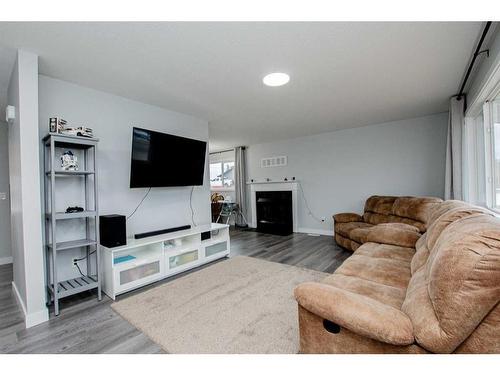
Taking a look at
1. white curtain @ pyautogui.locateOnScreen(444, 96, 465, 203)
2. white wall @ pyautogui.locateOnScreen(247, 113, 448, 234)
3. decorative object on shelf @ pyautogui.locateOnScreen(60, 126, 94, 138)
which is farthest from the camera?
white wall @ pyautogui.locateOnScreen(247, 113, 448, 234)

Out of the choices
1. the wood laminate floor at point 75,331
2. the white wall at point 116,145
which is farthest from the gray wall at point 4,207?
the white wall at point 116,145

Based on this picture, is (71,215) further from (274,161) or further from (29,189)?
(274,161)

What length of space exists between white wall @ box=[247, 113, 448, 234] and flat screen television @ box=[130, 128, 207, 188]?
2.81 m

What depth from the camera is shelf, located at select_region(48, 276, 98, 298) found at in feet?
6.96

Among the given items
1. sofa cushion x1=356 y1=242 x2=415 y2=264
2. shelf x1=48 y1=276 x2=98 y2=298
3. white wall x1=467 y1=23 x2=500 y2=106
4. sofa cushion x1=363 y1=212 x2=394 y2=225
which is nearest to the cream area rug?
shelf x1=48 y1=276 x2=98 y2=298

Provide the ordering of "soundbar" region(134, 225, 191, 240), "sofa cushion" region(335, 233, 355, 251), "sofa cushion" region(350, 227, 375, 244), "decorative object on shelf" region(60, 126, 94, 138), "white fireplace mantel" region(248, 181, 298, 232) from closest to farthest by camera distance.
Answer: "decorative object on shelf" region(60, 126, 94, 138) < "soundbar" region(134, 225, 191, 240) < "sofa cushion" region(350, 227, 375, 244) < "sofa cushion" region(335, 233, 355, 251) < "white fireplace mantel" region(248, 181, 298, 232)

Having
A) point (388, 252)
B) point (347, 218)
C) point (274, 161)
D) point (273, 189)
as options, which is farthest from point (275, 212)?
point (388, 252)

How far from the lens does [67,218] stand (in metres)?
2.18

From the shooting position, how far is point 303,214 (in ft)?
17.9

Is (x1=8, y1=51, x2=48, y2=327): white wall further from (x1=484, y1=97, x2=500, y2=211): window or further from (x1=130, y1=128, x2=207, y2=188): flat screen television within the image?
(x1=484, y1=97, x2=500, y2=211): window

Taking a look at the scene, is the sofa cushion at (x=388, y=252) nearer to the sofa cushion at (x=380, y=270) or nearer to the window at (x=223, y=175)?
the sofa cushion at (x=380, y=270)

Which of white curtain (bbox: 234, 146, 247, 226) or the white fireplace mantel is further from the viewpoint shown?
white curtain (bbox: 234, 146, 247, 226)

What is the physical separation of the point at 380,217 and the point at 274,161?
2.86 meters
